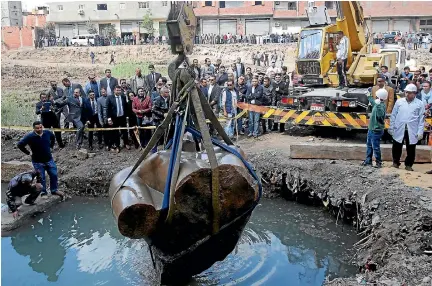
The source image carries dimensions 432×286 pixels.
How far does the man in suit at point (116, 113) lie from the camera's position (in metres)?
10.1

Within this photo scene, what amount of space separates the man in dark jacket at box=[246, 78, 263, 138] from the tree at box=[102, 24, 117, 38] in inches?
1318

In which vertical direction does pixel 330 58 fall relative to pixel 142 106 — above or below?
above

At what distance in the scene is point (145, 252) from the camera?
21.3 feet

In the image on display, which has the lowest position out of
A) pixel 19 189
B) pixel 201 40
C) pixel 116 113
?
pixel 19 189

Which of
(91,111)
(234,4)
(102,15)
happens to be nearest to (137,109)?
(91,111)

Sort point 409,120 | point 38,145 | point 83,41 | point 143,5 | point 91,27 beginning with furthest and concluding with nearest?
point 91,27
point 143,5
point 83,41
point 38,145
point 409,120

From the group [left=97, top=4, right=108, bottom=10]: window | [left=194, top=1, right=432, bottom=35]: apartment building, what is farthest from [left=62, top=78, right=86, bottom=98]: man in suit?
[left=97, top=4, right=108, bottom=10]: window

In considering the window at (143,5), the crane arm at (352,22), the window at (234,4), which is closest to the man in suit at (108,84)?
the crane arm at (352,22)

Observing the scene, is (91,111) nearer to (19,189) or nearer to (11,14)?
(19,189)

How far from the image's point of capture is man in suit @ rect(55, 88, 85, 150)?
10.4 metres

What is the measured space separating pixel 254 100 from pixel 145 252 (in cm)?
566

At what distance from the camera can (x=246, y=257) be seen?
20.9 feet

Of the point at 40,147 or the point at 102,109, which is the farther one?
the point at 102,109

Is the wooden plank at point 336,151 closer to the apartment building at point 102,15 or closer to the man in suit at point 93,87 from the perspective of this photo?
the man in suit at point 93,87
